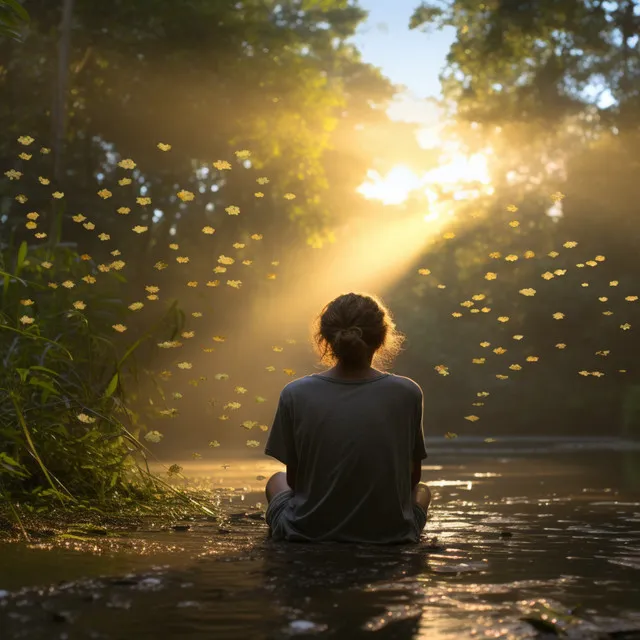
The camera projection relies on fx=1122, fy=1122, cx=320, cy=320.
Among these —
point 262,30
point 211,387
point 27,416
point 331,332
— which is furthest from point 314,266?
point 331,332

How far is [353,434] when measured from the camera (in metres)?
5.28

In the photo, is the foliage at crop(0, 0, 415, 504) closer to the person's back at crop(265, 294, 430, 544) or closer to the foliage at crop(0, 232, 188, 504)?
the foliage at crop(0, 232, 188, 504)

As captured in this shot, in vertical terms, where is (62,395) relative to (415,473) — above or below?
above

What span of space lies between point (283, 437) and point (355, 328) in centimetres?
66

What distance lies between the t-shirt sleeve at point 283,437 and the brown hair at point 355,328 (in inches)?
13.7

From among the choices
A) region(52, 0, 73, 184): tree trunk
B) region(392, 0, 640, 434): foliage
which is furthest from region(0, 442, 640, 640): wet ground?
region(392, 0, 640, 434): foliage

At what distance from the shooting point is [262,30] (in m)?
20.9

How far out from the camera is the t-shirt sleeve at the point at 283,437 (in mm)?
5404

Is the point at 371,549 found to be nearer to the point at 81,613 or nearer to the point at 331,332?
the point at 331,332

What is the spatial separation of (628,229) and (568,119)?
7525 millimetres

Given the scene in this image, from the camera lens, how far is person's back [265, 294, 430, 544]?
5.28 meters

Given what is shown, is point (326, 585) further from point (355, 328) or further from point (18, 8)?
point (18, 8)

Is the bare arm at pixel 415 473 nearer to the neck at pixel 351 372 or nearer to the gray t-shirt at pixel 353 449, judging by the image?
the gray t-shirt at pixel 353 449

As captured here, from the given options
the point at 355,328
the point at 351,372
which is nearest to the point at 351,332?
the point at 355,328
